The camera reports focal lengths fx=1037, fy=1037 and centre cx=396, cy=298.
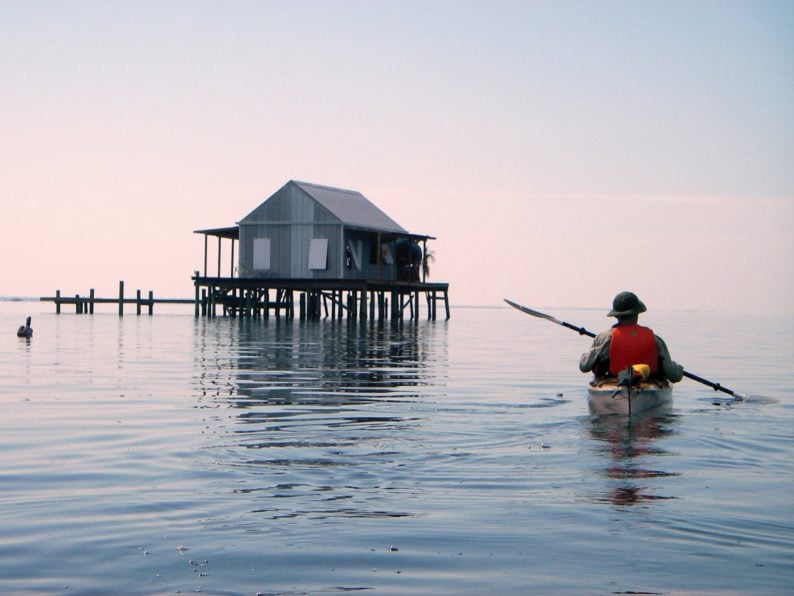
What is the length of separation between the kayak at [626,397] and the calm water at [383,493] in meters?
0.22

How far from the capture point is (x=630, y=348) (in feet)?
44.6

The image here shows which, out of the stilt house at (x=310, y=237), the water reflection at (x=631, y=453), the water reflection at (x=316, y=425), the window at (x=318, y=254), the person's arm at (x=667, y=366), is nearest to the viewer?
the water reflection at (x=316, y=425)

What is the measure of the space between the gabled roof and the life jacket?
123ft

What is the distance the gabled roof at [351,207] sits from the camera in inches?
2041

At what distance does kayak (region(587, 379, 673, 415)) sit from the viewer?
1332 cm

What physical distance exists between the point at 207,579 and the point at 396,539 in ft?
4.62

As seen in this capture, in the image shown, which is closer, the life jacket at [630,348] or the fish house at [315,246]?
the life jacket at [630,348]

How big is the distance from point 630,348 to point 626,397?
2.26 feet

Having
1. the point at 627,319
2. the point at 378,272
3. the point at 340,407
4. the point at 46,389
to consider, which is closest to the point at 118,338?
the point at 378,272

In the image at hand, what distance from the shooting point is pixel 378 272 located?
5219 cm

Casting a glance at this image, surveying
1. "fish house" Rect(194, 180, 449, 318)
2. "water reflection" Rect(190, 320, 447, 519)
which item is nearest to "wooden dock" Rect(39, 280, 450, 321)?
"fish house" Rect(194, 180, 449, 318)

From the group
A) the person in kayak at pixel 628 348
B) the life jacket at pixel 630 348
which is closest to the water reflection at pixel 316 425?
the person in kayak at pixel 628 348

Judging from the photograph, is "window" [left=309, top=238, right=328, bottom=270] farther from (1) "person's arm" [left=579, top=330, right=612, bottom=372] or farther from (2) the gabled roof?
(1) "person's arm" [left=579, top=330, right=612, bottom=372]

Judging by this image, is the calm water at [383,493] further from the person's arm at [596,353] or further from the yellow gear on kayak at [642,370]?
the person's arm at [596,353]
